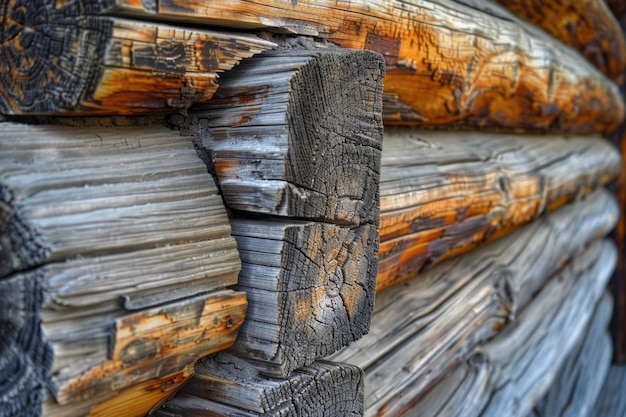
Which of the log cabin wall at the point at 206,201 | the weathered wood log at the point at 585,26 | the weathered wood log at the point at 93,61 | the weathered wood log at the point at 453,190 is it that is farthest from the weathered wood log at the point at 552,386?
the weathered wood log at the point at 585,26

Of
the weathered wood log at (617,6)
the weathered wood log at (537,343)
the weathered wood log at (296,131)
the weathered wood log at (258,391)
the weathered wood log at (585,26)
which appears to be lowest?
the weathered wood log at (537,343)

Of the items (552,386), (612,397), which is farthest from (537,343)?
(612,397)

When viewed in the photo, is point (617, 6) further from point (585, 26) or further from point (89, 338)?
point (89, 338)

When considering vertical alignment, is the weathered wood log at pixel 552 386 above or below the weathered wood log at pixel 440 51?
below

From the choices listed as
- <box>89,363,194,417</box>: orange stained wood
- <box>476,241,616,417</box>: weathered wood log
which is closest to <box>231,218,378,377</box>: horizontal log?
<box>89,363,194,417</box>: orange stained wood

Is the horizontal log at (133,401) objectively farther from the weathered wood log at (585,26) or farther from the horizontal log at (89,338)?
the weathered wood log at (585,26)

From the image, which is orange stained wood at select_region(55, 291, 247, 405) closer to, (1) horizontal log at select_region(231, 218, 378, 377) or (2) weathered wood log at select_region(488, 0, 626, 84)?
(1) horizontal log at select_region(231, 218, 378, 377)
